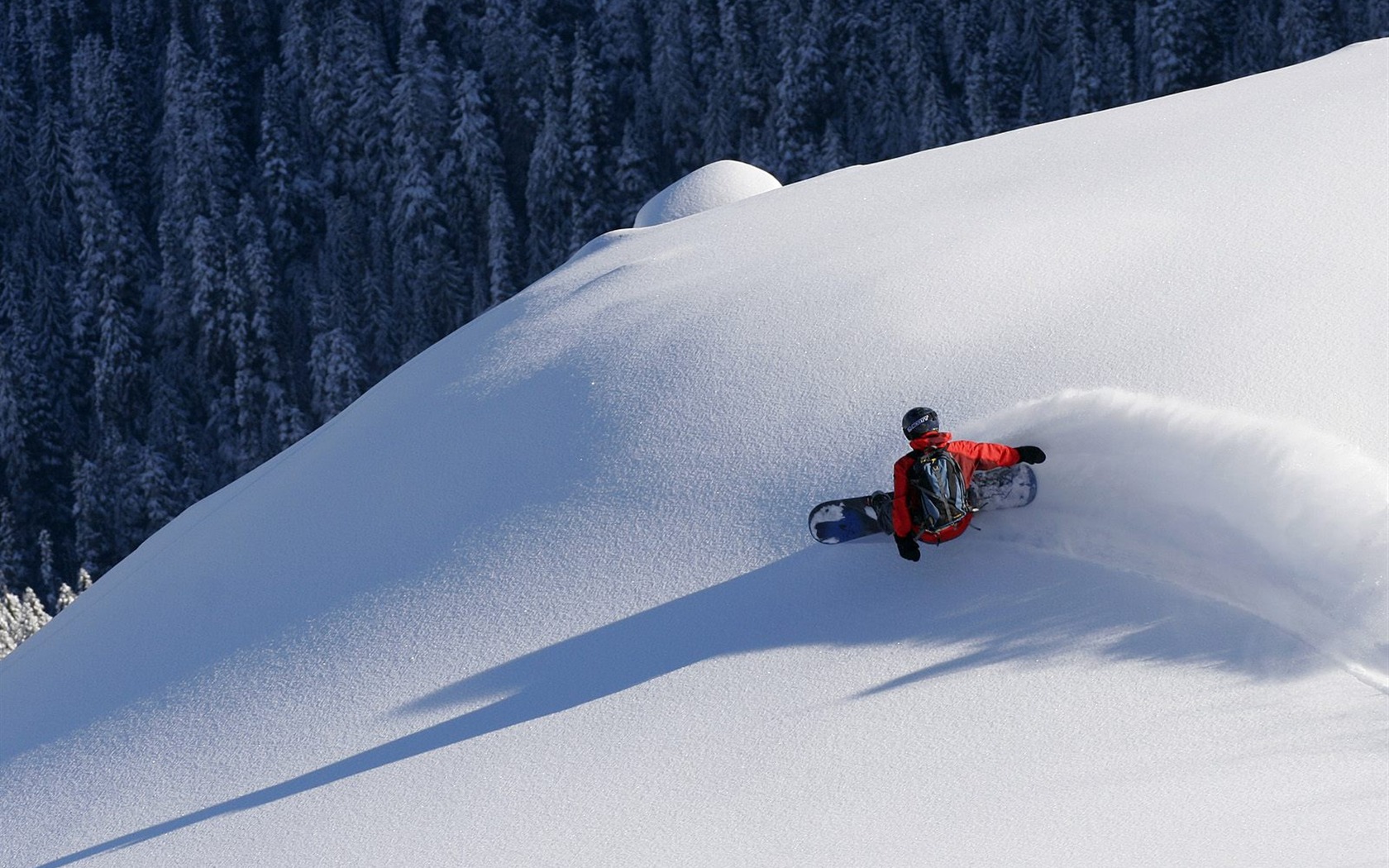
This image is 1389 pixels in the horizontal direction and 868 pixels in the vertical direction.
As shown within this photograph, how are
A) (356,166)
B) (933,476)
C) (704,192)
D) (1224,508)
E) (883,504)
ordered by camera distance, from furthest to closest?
(356,166), (704,192), (883,504), (933,476), (1224,508)

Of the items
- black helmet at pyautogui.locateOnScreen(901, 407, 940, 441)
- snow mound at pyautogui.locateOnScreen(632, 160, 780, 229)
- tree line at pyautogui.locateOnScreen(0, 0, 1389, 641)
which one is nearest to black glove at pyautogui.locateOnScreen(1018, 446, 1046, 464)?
black helmet at pyautogui.locateOnScreen(901, 407, 940, 441)

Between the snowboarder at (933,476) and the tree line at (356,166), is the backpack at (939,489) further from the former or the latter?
the tree line at (356,166)

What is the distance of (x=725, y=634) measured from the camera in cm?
797

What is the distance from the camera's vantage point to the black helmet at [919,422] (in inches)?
298

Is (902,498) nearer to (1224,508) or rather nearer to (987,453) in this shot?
(987,453)

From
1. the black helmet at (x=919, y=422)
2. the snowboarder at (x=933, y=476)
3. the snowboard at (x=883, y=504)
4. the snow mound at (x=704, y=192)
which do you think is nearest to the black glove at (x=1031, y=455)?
the snowboarder at (x=933, y=476)

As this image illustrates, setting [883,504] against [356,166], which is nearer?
[883,504]

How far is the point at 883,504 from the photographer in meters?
8.01

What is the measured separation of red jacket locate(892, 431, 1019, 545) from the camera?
7.58 meters

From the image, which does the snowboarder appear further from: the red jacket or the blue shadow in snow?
the blue shadow in snow

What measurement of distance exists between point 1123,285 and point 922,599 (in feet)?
10.5

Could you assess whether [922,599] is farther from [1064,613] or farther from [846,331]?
[846,331]

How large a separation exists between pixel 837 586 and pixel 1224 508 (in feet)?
7.41

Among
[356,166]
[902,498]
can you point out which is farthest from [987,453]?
[356,166]
